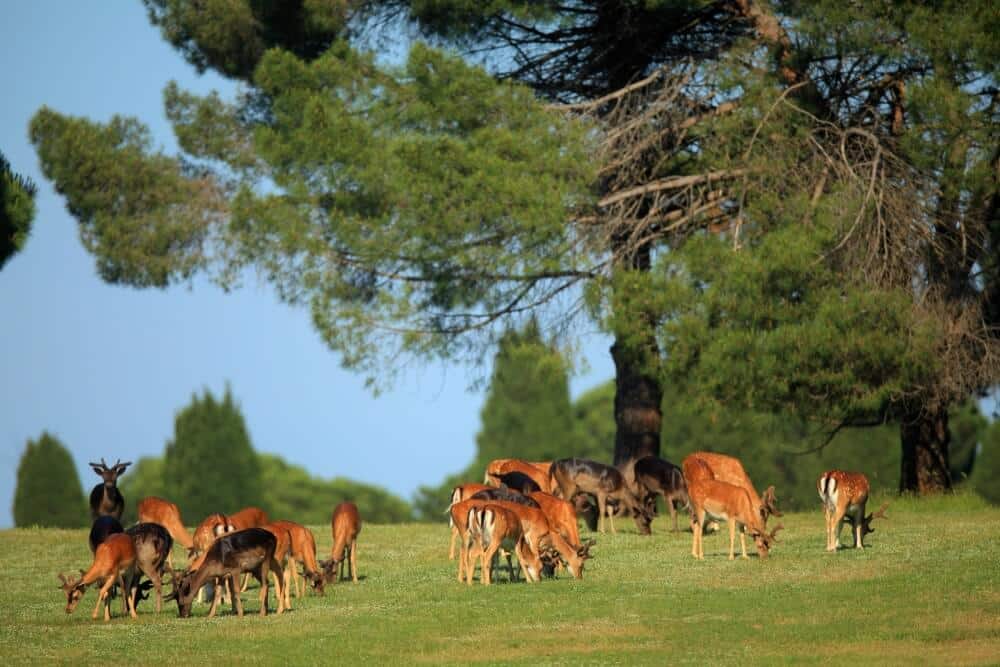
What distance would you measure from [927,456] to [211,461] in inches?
1269

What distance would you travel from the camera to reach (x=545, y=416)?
214ft

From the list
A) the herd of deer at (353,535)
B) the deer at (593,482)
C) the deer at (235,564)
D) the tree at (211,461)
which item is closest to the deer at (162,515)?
the herd of deer at (353,535)

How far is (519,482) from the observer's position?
72.4 ft

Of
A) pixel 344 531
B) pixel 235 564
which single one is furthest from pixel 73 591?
pixel 344 531

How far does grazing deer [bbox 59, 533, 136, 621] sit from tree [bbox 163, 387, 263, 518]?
39238 mm

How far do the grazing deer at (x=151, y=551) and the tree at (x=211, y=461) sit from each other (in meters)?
38.9

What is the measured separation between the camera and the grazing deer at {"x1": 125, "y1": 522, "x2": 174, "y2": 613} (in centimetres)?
1641

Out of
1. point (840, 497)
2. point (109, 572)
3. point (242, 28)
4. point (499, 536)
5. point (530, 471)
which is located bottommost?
point (109, 572)

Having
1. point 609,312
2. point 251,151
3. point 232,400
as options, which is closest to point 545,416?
point 232,400

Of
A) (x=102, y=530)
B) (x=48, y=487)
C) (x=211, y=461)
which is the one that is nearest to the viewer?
(x=102, y=530)

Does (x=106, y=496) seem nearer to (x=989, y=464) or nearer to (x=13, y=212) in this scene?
(x=13, y=212)

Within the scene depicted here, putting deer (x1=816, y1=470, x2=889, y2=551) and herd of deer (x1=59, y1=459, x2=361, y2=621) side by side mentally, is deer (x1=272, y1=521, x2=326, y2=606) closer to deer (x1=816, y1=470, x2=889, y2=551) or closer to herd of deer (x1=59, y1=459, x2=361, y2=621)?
herd of deer (x1=59, y1=459, x2=361, y2=621)

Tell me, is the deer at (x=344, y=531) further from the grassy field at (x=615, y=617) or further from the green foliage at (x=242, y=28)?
the green foliage at (x=242, y=28)

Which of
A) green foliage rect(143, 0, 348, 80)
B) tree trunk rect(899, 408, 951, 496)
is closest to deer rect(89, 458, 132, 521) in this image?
green foliage rect(143, 0, 348, 80)
